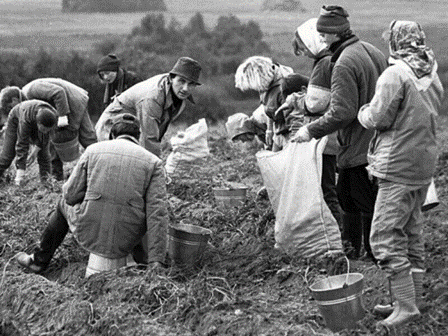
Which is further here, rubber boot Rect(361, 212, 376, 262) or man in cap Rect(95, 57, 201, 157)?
man in cap Rect(95, 57, 201, 157)

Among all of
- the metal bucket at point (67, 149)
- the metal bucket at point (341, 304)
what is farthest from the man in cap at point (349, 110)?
the metal bucket at point (67, 149)

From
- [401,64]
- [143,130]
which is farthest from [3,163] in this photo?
[401,64]

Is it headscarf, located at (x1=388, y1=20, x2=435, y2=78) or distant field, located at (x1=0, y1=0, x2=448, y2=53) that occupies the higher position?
headscarf, located at (x1=388, y1=20, x2=435, y2=78)

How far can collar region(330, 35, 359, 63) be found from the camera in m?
5.78

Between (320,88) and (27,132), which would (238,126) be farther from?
(320,88)

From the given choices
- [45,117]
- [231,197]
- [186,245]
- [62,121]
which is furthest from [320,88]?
[62,121]

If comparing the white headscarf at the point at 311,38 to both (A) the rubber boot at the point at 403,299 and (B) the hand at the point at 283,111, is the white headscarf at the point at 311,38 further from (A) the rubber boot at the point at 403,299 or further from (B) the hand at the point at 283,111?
(A) the rubber boot at the point at 403,299

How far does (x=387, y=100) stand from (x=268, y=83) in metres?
2.23

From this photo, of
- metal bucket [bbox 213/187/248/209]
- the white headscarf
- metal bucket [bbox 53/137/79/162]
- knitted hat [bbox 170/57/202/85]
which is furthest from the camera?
metal bucket [bbox 53/137/79/162]

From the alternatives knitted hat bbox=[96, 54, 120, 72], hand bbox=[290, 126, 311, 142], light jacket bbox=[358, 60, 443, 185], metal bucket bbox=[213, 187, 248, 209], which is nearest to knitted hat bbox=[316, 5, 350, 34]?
hand bbox=[290, 126, 311, 142]

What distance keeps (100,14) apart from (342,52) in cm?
3085

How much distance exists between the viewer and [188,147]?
876 cm

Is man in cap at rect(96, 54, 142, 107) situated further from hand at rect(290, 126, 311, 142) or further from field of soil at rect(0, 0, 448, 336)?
hand at rect(290, 126, 311, 142)

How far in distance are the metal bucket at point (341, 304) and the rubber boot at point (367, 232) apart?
115 centimetres
